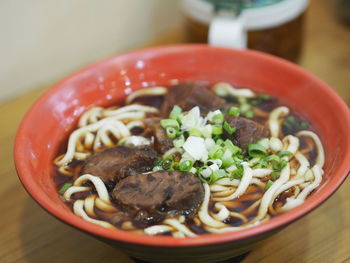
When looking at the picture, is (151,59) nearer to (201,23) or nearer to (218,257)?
(201,23)

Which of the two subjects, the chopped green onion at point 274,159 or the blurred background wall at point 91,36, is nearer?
the chopped green onion at point 274,159

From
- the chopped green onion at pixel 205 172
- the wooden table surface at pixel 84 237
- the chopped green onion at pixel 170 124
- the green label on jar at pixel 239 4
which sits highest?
the green label on jar at pixel 239 4

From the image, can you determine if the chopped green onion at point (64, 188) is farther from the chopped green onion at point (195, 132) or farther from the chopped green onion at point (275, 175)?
the chopped green onion at point (275, 175)

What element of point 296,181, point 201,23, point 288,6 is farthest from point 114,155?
point 288,6

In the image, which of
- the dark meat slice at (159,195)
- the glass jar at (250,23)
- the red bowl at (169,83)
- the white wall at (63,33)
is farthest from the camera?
the white wall at (63,33)

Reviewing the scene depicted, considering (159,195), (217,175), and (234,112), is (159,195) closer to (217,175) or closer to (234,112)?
(217,175)

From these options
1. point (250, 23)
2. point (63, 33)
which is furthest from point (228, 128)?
point (63, 33)

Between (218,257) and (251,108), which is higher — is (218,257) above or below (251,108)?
below

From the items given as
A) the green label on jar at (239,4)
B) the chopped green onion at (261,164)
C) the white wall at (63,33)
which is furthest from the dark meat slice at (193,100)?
the white wall at (63,33)
